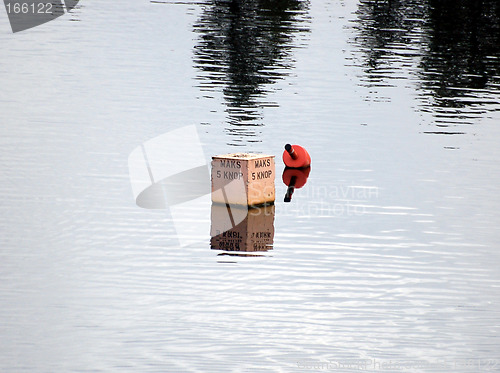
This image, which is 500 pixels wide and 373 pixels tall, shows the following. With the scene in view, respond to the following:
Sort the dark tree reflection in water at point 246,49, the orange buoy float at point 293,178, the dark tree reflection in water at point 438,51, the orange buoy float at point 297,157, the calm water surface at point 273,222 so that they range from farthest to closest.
A: the dark tree reflection in water at point 438,51
the dark tree reflection in water at point 246,49
the orange buoy float at point 297,157
the orange buoy float at point 293,178
the calm water surface at point 273,222

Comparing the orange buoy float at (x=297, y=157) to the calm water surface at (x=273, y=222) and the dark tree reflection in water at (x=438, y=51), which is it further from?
the dark tree reflection in water at (x=438, y=51)

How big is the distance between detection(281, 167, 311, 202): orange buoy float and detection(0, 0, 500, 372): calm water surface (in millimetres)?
186

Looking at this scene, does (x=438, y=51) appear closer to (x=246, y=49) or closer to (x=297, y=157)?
(x=246, y=49)

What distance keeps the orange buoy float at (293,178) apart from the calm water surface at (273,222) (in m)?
0.19

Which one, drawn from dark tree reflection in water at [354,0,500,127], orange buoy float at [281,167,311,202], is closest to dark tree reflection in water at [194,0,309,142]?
orange buoy float at [281,167,311,202]

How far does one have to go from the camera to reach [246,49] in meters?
35.1

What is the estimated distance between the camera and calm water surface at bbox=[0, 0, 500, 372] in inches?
416

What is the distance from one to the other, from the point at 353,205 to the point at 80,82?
12.8 meters

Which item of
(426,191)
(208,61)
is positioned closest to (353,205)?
(426,191)

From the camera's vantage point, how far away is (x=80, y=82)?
88.7 ft

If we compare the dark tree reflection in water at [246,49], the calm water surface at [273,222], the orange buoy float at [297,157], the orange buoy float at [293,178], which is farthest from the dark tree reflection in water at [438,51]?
the orange buoy float at [293,178]

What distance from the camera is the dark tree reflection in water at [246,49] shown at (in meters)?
25.9

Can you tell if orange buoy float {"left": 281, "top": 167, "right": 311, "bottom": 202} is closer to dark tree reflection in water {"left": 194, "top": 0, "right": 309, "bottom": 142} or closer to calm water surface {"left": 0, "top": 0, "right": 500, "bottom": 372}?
calm water surface {"left": 0, "top": 0, "right": 500, "bottom": 372}

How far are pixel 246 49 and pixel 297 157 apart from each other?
16.7 meters
